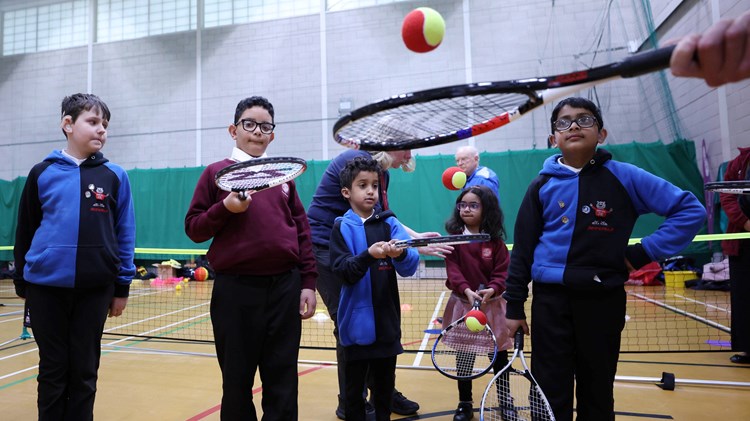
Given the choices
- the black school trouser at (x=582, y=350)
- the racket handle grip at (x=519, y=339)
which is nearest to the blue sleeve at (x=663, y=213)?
the black school trouser at (x=582, y=350)

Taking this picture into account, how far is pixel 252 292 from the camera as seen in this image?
2.30 m

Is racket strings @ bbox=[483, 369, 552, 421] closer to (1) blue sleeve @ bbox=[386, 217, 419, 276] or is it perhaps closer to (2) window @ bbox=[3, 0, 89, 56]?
(1) blue sleeve @ bbox=[386, 217, 419, 276]

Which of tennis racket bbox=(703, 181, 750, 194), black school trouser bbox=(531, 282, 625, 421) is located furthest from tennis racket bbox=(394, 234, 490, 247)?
tennis racket bbox=(703, 181, 750, 194)

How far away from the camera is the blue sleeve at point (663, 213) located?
85.2 inches

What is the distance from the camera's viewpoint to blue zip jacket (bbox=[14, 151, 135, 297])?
2.55 metres

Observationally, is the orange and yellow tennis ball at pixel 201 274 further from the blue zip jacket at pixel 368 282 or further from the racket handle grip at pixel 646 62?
the racket handle grip at pixel 646 62

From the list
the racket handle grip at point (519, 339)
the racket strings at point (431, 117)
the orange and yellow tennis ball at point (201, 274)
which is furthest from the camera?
the orange and yellow tennis ball at point (201, 274)

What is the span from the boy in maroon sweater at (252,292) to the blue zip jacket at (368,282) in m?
0.27

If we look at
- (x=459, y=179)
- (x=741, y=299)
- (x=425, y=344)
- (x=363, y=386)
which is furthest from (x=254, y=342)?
(x=741, y=299)

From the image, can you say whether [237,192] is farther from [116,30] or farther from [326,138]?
[116,30]

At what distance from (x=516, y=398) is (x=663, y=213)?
5.19ft

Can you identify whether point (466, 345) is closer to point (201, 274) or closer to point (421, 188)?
point (421, 188)

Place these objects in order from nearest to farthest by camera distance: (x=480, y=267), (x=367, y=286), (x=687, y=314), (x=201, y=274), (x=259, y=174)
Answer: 1. (x=259, y=174)
2. (x=367, y=286)
3. (x=480, y=267)
4. (x=687, y=314)
5. (x=201, y=274)

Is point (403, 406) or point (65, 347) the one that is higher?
point (65, 347)
